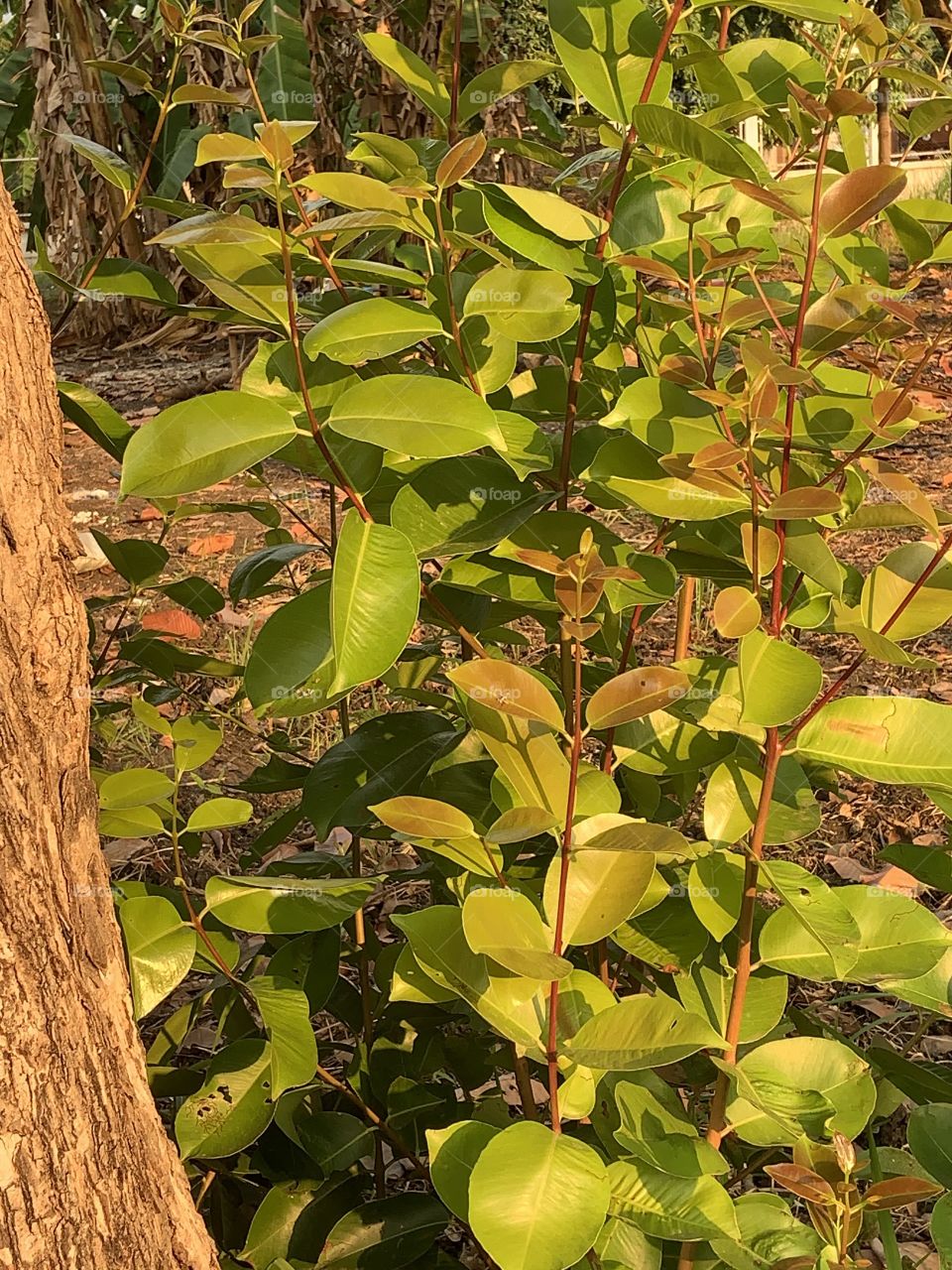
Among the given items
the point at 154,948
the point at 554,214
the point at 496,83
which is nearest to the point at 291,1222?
the point at 154,948

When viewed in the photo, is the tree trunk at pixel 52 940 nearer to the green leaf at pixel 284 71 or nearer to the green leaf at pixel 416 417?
the green leaf at pixel 416 417

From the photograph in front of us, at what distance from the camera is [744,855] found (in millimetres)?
818

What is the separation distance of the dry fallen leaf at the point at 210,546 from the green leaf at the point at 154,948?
7.55ft

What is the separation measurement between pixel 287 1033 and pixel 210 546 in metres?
2.33

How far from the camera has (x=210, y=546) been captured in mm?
3084

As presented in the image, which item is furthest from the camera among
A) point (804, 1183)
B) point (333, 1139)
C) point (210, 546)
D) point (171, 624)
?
point (210, 546)

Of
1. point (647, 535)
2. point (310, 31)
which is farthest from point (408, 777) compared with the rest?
point (310, 31)

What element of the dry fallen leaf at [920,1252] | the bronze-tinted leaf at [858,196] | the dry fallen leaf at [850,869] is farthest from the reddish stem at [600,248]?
the dry fallen leaf at [850,869]

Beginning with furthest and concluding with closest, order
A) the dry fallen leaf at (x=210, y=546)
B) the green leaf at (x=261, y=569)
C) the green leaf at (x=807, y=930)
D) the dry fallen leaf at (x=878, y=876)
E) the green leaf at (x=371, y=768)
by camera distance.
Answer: the dry fallen leaf at (x=210, y=546) < the dry fallen leaf at (x=878, y=876) < the green leaf at (x=261, y=569) < the green leaf at (x=371, y=768) < the green leaf at (x=807, y=930)

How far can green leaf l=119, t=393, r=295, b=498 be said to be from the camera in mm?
696

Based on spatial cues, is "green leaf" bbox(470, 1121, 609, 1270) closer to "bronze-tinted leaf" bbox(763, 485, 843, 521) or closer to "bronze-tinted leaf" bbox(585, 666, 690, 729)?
"bronze-tinted leaf" bbox(585, 666, 690, 729)

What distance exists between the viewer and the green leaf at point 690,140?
2.28ft

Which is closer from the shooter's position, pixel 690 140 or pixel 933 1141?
pixel 690 140

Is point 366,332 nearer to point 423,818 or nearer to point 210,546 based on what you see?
point 423,818
